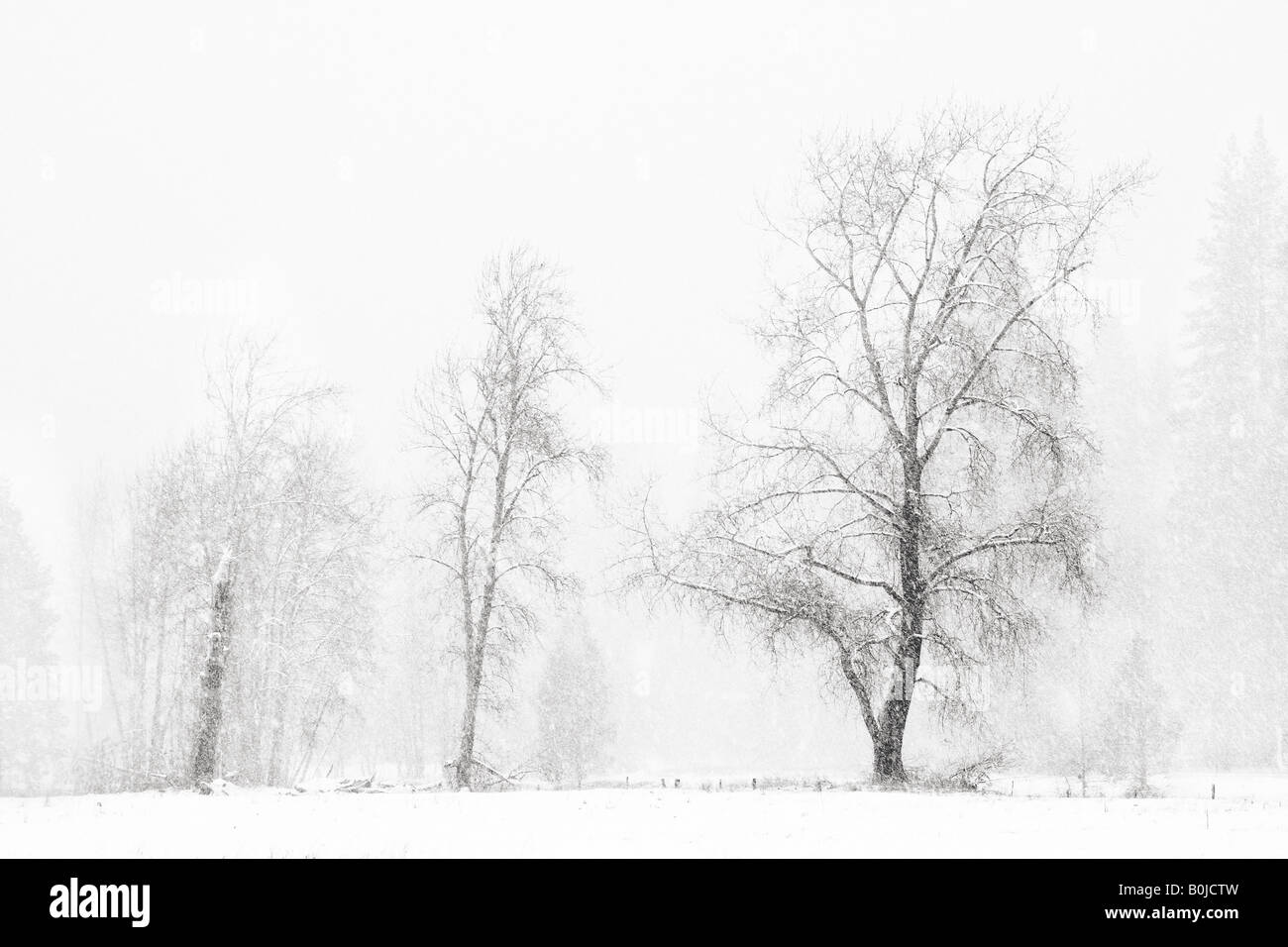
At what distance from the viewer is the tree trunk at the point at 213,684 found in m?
20.8

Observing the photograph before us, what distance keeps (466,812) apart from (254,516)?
1495 cm

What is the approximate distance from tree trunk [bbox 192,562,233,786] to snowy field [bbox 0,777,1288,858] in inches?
175

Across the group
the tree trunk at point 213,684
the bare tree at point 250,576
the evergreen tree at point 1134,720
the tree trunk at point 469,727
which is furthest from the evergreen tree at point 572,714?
the tree trunk at point 213,684

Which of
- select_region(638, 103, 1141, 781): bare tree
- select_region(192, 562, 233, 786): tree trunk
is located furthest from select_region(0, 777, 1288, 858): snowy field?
select_region(192, 562, 233, 786): tree trunk

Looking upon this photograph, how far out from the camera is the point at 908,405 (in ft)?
62.0

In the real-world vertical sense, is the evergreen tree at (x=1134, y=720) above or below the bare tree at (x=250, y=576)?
below

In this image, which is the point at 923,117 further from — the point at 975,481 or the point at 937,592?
the point at 937,592

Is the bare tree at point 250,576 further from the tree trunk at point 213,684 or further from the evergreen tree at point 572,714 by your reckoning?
the evergreen tree at point 572,714

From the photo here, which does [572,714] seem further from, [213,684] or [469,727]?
[213,684]

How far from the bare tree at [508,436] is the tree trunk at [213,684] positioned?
4636 millimetres

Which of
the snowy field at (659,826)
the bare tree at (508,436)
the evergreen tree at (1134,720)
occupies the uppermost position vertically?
the bare tree at (508,436)

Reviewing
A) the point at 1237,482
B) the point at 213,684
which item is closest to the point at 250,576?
the point at 213,684

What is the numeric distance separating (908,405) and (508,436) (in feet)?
30.8

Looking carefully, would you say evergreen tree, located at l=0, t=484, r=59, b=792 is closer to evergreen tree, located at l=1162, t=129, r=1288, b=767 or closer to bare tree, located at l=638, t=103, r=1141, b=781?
bare tree, located at l=638, t=103, r=1141, b=781
